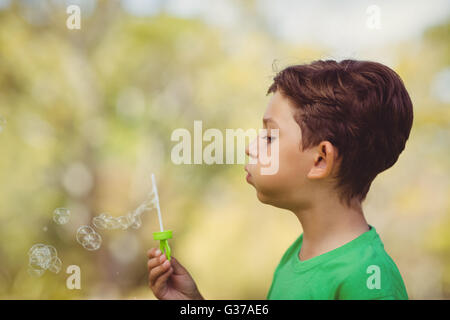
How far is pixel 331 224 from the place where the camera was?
89 cm

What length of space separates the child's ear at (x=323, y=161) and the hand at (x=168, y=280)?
1.22 ft

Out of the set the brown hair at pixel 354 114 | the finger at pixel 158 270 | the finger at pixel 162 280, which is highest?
the brown hair at pixel 354 114

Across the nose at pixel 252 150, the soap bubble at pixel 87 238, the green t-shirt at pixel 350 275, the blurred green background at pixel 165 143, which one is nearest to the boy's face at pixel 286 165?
the nose at pixel 252 150

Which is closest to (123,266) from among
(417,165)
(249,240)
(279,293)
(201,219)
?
(201,219)

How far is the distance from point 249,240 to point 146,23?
203 centimetres

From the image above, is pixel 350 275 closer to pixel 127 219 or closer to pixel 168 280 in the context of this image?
pixel 168 280

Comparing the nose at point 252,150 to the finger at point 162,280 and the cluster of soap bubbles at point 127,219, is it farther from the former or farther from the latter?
the cluster of soap bubbles at point 127,219

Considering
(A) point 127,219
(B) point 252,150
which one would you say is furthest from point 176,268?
(A) point 127,219

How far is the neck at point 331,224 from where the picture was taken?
87cm

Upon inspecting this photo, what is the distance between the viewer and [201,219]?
340 cm

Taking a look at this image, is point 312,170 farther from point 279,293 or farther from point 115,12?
point 115,12

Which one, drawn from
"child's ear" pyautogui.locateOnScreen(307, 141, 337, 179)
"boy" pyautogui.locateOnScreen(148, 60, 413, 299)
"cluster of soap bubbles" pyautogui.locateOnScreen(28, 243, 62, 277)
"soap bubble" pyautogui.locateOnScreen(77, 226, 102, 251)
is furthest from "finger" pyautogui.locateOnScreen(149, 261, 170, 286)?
"cluster of soap bubbles" pyautogui.locateOnScreen(28, 243, 62, 277)
